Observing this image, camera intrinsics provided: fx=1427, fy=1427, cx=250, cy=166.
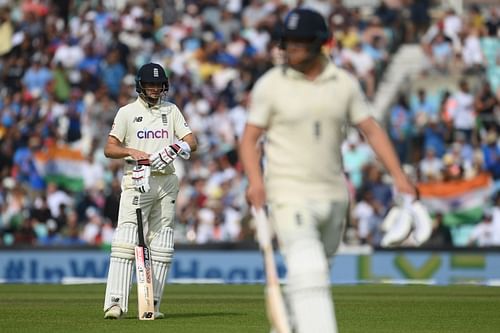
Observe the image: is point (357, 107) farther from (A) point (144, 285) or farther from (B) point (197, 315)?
(B) point (197, 315)

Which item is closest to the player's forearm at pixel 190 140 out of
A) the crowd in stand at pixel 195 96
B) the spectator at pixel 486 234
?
the crowd in stand at pixel 195 96

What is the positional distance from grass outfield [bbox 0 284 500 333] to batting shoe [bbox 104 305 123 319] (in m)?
0.08

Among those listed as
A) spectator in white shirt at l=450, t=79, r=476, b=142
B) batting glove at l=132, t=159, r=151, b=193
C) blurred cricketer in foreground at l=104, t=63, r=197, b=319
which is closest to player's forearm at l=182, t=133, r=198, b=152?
blurred cricketer in foreground at l=104, t=63, r=197, b=319

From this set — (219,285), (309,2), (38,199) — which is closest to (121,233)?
(219,285)

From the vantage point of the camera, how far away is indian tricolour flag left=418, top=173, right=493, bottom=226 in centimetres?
2303

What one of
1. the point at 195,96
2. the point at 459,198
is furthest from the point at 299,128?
the point at 195,96

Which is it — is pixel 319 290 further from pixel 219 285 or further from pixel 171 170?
pixel 219 285

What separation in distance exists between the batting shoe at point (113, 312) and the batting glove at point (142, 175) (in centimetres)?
106

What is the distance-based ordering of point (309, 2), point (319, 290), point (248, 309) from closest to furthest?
1. point (319, 290)
2. point (248, 309)
3. point (309, 2)

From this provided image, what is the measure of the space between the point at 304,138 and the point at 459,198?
15.1m

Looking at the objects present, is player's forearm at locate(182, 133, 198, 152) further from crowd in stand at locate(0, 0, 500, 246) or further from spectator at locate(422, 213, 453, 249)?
crowd in stand at locate(0, 0, 500, 246)

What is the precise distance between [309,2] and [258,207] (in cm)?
2032

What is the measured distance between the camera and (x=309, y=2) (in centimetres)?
2822

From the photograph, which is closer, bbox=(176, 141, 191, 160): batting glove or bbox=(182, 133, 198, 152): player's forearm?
bbox=(176, 141, 191, 160): batting glove
